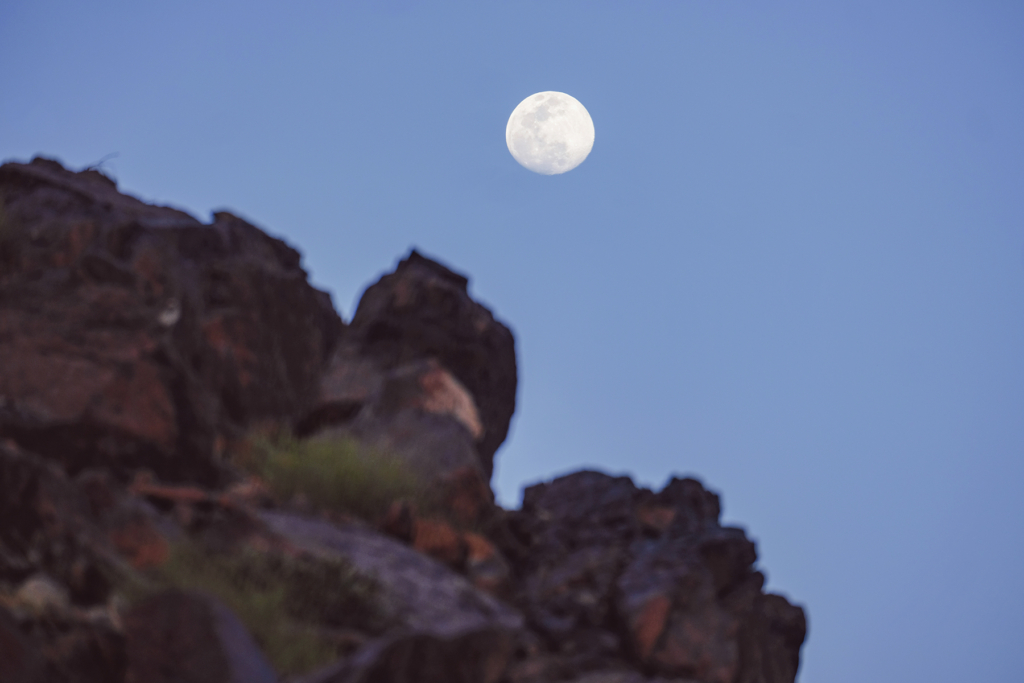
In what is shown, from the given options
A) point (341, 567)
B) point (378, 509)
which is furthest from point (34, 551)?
point (378, 509)

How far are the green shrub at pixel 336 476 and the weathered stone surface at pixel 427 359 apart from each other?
3.43ft

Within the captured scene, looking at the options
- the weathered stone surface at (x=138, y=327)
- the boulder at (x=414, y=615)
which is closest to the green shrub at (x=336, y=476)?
the boulder at (x=414, y=615)

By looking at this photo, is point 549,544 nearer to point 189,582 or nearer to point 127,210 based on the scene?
point 189,582

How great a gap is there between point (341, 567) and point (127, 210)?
7071mm

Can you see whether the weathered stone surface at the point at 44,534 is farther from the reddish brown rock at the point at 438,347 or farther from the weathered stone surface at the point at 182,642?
the reddish brown rock at the point at 438,347

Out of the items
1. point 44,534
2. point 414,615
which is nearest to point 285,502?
point 414,615

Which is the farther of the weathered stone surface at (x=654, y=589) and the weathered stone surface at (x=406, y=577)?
the weathered stone surface at (x=654, y=589)

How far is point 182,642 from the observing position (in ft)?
14.4

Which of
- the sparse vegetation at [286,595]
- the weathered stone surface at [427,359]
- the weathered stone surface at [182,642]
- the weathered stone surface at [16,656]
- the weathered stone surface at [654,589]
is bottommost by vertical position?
the weathered stone surface at [16,656]

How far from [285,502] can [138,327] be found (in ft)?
6.79

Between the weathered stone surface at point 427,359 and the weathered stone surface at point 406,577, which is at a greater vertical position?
the weathered stone surface at point 427,359

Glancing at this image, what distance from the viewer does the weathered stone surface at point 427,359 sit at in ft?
31.1

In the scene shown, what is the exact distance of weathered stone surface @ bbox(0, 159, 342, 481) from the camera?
6.80 meters

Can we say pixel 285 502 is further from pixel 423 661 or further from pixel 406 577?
pixel 423 661
